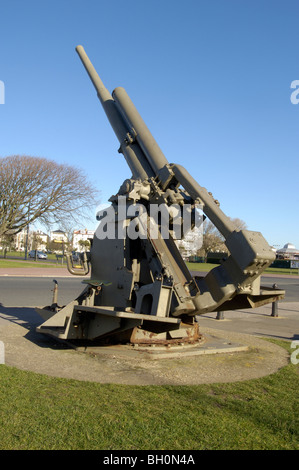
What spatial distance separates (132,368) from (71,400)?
5.92ft

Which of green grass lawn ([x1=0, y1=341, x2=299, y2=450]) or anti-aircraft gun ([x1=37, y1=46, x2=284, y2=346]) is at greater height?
anti-aircraft gun ([x1=37, y1=46, x2=284, y2=346])

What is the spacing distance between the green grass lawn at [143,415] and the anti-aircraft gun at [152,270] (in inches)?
58.3

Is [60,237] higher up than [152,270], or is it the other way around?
[60,237]

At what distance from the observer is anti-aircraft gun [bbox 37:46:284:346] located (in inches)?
260
